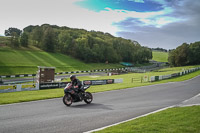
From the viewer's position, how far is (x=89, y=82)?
28.2 metres

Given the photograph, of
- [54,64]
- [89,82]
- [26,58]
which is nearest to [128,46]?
[54,64]

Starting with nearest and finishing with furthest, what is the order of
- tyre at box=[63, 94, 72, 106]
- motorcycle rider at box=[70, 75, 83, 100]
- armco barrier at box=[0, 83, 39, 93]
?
tyre at box=[63, 94, 72, 106] < motorcycle rider at box=[70, 75, 83, 100] < armco barrier at box=[0, 83, 39, 93]

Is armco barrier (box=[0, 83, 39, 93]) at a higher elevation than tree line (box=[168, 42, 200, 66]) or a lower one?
lower

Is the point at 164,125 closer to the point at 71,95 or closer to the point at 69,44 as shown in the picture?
the point at 71,95

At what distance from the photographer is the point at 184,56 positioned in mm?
98312

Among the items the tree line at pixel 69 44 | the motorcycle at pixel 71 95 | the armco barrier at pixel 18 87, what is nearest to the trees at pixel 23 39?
the tree line at pixel 69 44

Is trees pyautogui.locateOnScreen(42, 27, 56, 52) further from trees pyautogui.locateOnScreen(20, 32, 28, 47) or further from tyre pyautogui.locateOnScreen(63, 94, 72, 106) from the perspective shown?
tyre pyautogui.locateOnScreen(63, 94, 72, 106)

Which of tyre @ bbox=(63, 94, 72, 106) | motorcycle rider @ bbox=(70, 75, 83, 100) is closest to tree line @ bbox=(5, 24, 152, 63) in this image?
motorcycle rider @ bbox=(70, 75, 83, 100)

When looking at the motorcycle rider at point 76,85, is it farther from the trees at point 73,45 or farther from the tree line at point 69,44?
the trees at point 73,45

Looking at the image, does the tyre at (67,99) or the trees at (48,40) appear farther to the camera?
the trees at (48,40)

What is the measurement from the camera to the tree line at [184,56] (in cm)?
9878

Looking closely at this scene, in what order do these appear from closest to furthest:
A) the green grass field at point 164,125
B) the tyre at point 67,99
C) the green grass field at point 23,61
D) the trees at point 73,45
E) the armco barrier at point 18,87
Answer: the green grass field at point 164,125, the tyre at point 67,99, the armco barrier at point 18,87, the green grass field at point 23,61, the trees at point 73,45

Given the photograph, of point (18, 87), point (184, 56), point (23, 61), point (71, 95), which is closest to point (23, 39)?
point (23, 61)

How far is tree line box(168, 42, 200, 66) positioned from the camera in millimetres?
98781
